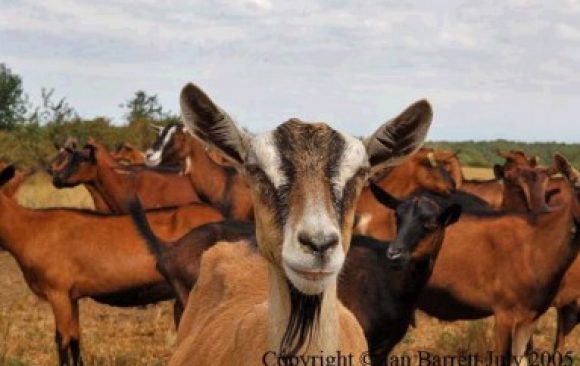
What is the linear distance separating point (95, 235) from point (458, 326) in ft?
14.7

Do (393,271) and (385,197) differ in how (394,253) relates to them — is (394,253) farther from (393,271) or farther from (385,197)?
(385,197)

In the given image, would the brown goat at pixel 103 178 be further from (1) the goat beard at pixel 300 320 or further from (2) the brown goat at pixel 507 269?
(1) the goat beard at pixel 300 320

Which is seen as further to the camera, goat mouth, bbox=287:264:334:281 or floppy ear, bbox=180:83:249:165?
floppy ear, bbox=180:83:249:165

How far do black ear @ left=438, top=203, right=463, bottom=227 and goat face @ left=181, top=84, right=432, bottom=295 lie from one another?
13.1 ft

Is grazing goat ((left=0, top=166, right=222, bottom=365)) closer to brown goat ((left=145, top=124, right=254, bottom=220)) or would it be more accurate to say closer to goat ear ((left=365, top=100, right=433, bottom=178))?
brown goat ((left=145, top=124, right=254, bottom=220))

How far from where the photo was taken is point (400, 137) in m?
4.18

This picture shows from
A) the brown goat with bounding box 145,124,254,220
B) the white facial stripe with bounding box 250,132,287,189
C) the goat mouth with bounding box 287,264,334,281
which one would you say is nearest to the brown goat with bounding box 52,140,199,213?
the brown goat with bounding box 145,124,254,220

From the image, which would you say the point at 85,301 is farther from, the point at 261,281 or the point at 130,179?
the point at 261,281

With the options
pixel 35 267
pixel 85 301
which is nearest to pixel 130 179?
pixel 85 301

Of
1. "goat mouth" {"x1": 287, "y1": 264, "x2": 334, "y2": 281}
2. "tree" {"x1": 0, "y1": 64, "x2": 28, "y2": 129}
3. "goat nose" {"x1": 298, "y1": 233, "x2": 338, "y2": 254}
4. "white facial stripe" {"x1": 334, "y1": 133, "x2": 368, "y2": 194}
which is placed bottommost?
"tree" {"x1": 0, "y1": 64, "x2": 28, "y2": 129}

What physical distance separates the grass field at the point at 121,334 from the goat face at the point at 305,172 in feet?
16.5

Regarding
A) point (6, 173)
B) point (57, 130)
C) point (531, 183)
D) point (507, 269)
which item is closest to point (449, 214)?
point (507, 269)

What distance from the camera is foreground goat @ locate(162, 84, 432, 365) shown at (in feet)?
11.4

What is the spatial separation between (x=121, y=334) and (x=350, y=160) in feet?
26.1
